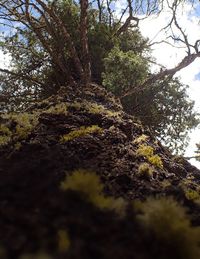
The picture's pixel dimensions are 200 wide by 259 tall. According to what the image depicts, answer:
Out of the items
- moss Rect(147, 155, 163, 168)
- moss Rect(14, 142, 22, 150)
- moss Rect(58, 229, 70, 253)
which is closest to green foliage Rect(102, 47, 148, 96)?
moss Rect(147, 155, 163, 168)

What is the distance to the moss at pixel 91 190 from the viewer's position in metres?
3.06

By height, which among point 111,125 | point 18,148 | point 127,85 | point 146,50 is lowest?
point 18,148

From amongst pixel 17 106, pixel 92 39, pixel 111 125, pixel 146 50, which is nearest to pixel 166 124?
pixel 146 50

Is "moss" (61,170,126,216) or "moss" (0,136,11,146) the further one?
"moss" (0,136,11,146)

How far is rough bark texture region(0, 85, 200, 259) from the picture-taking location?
2.46 metres

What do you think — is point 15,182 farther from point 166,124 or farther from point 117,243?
point 166,124

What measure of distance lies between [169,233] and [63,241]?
81 centimetres

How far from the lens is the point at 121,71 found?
1159cm

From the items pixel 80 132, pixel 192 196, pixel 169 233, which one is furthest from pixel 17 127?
pixel 169 233

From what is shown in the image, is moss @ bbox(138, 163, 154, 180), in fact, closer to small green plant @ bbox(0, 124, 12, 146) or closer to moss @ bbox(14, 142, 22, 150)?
moss @ bbox(14, 142, 22, 150)

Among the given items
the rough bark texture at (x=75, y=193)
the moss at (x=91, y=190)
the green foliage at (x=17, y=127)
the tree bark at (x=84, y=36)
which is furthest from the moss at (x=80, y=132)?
the tree bark at (x=84, y=36)

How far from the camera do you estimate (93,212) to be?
288 centimetres

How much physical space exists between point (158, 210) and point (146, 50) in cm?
1451

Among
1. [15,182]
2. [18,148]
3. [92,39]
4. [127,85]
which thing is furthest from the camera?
[92,39]
